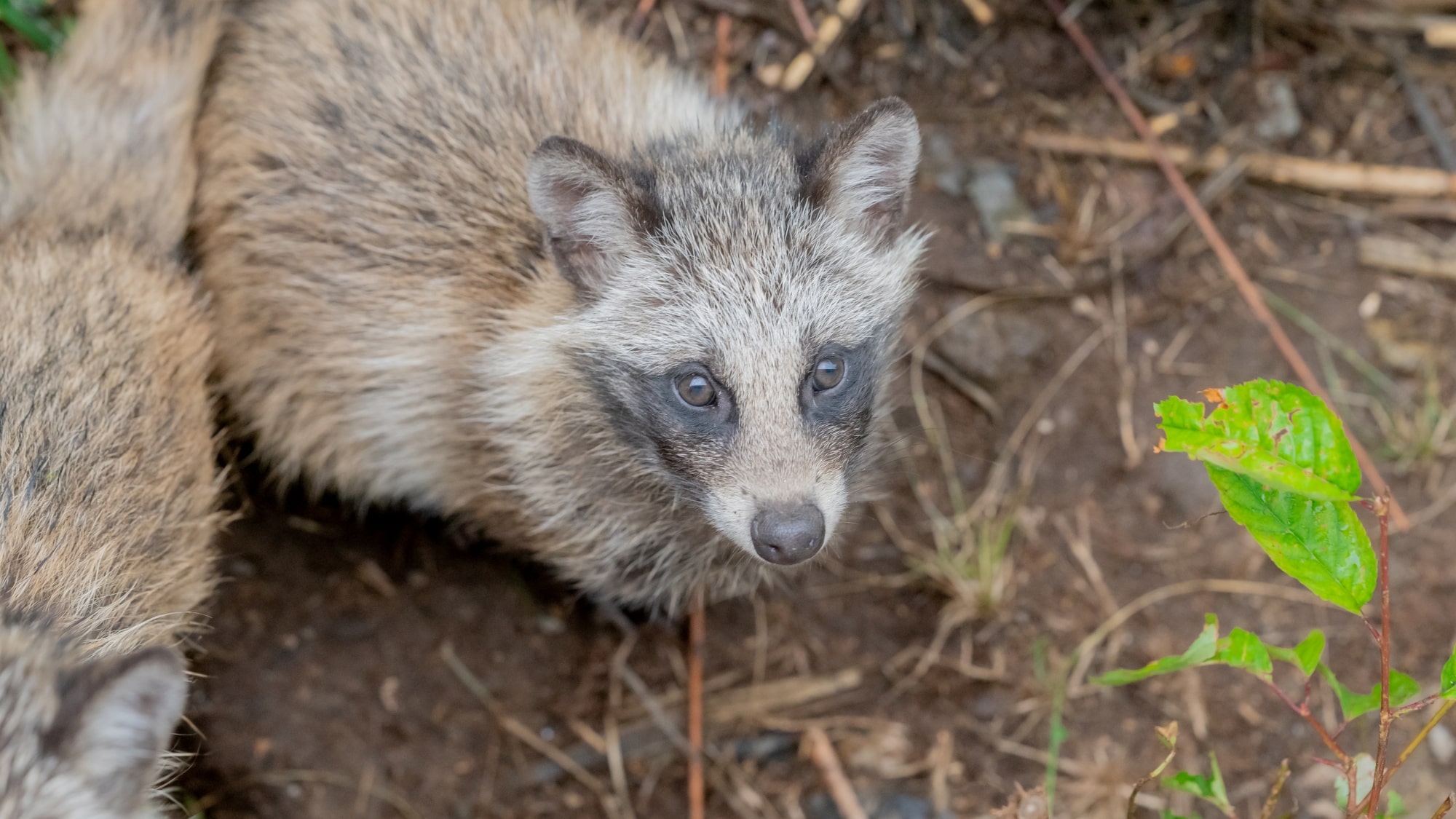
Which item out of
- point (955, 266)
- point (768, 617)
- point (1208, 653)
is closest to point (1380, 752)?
point (1208, 653)

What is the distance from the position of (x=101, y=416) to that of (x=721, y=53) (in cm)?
258

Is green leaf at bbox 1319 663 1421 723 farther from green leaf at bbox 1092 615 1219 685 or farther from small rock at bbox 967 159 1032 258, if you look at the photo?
small rock at bbox 967 159 1032 258

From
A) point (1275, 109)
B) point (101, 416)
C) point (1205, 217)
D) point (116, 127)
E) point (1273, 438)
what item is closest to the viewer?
point (1273, 438)

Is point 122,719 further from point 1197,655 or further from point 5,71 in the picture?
point 5,71

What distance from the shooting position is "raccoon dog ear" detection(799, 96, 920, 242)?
282cm

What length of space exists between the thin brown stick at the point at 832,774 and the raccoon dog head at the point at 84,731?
7.73 feet

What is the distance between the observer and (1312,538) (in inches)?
88.1

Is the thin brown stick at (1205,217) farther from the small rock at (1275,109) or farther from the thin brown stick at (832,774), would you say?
the thin brown stick at (832,774)

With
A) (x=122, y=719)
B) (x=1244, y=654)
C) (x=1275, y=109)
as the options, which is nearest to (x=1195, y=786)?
(x=1244, y=654)

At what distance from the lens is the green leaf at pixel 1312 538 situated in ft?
7.22

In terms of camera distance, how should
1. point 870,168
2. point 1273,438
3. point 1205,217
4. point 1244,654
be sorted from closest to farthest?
point 1273,438
point 1244,654
point 870,168
point 1205,217

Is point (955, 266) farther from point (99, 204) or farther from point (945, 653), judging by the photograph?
point (99, 204)

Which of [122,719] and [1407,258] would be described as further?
[1407,258]

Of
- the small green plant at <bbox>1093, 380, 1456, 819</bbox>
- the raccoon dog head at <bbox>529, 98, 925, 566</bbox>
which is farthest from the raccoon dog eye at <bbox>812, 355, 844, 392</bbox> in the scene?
the small green plant at <bbox>1093, 380, 1456, 819</bbox>
